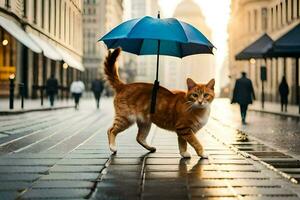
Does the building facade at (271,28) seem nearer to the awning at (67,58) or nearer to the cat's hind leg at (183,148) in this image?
the awning at (67,58)

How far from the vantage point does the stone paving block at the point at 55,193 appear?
5.01 meters

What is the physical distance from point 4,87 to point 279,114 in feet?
60.7

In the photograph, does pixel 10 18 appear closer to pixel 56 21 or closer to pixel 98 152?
pixel 56 21

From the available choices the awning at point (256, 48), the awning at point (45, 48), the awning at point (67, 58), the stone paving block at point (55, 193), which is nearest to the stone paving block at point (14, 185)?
the stone paving block at point (55, 193)

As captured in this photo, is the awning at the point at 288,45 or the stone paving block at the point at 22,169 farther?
the awning at the point at 288,45

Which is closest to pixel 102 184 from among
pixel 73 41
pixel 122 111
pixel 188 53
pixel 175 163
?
pixel 175 163

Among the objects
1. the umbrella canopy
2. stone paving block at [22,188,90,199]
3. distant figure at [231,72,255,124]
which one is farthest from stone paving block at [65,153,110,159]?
distant figure at [231,72,255,124]

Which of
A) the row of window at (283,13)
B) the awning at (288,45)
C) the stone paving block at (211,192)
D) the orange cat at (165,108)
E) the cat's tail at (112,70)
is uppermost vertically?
the row of window at (283,13)

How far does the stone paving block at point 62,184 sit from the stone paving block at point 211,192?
1.10 metres

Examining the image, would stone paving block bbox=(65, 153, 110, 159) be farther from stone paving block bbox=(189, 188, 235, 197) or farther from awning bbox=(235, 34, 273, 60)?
awning bbox=(235, 34, 273, 60)

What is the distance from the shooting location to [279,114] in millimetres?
23953

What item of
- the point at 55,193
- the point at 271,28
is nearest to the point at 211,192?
the point at 55,193

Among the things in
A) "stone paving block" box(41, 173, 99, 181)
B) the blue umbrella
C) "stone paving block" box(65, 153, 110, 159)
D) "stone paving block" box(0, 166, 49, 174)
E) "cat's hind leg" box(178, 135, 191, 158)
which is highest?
the blue umbrella

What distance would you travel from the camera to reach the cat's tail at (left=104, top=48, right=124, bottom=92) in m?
8.09
